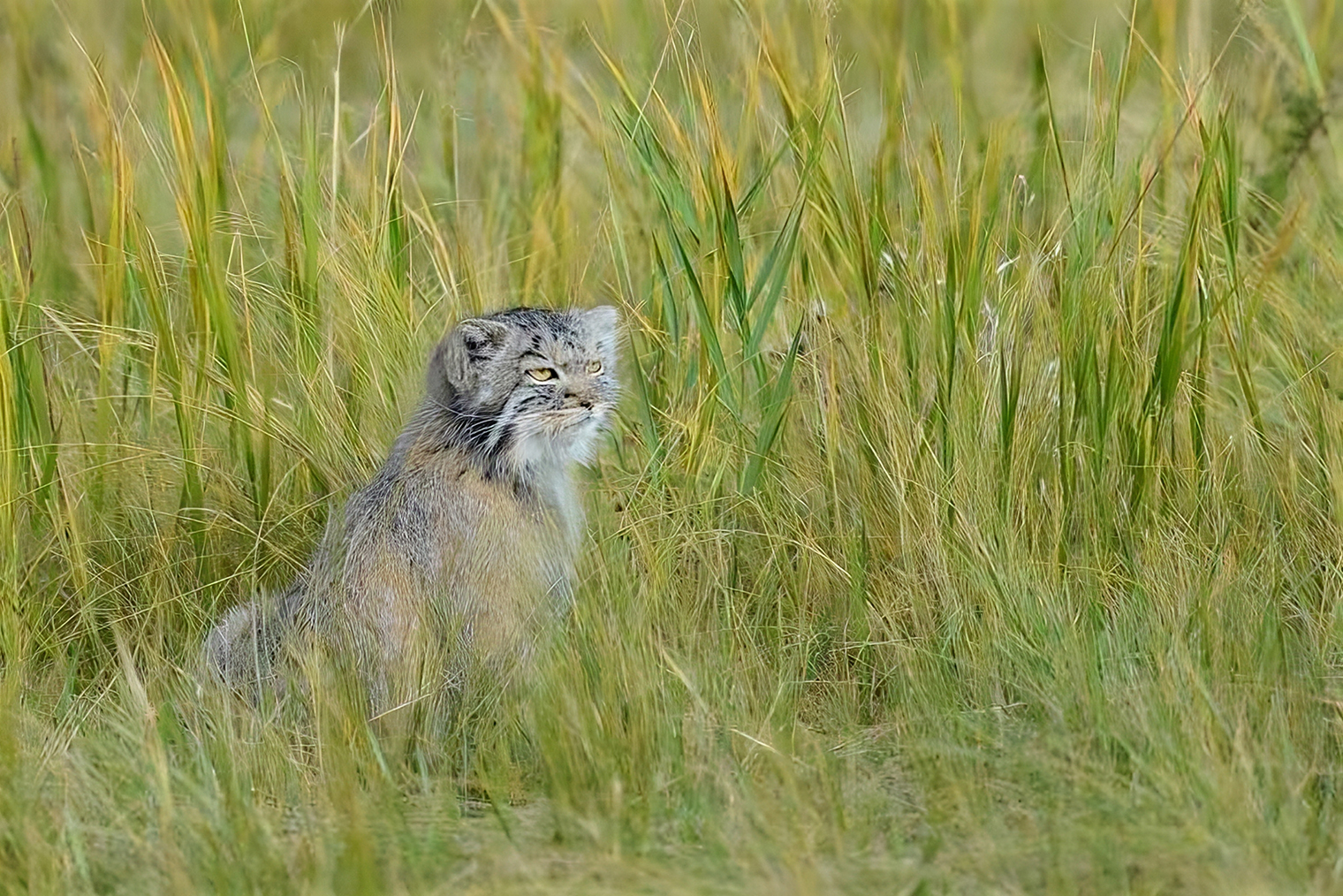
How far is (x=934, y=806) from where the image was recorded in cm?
336

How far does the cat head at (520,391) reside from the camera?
4469mm

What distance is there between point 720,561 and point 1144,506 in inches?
38.6

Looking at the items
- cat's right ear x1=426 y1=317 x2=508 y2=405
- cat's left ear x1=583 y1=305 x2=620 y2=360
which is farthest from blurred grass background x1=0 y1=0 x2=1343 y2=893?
cat's right ear x1=426 y1=317 x2=508 y2=405

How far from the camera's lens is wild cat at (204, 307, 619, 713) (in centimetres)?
409

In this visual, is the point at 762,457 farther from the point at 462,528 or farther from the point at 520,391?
the point at 462,528

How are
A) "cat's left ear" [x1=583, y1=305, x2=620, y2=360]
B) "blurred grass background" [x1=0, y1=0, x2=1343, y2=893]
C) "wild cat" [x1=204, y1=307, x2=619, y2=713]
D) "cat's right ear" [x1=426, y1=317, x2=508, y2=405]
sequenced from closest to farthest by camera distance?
"blurred grass background" [x1=0, y1=0, x2=1343, y2=893] → "wild cat" [x1=204, y1=307, x2=619, y2=713] → "cat's right ear" [x1=426, y1=317, x2=508, y2=405] → "cat's left ear" [x1=583, y1=305, x2=620, y2=360]

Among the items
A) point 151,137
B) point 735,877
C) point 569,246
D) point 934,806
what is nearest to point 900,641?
point 934,806

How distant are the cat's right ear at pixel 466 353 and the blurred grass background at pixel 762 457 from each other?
0.40 meters

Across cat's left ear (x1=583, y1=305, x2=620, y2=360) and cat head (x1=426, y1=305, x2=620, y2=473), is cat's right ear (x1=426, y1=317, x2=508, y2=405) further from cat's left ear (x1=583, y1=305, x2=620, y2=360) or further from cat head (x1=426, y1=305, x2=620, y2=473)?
cat's left ear (x1=583, y1=305, x2=620, y2=360)

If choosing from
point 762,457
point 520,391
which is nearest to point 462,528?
point 520,391

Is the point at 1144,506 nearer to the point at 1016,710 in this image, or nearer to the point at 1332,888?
the point at 1016,710

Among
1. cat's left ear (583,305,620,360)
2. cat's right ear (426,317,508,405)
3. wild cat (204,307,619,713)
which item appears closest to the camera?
wild cat (204,307,619,713)

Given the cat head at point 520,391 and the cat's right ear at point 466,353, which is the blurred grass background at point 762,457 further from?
the cat's right ear at point 466,353

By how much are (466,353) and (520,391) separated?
0.52 feet
